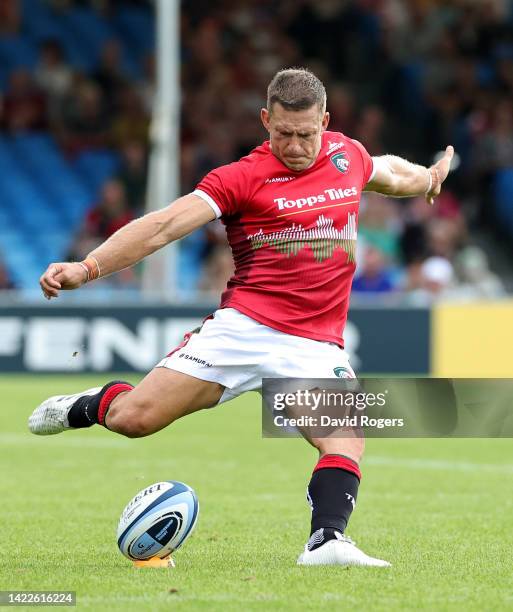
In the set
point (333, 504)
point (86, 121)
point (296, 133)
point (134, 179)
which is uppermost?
point (86, 121)

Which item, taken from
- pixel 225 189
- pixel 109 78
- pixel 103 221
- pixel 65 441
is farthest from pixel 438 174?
pixel 109 78

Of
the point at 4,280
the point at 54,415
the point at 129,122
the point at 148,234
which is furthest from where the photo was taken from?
the point at 129,122

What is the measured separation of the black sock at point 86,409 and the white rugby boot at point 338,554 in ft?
4.19

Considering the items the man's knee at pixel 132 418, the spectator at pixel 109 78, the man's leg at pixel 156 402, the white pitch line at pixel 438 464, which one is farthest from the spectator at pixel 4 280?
the man's knee at pixel 132 418

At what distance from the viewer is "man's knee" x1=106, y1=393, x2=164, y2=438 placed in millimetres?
6543

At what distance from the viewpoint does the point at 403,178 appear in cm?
718

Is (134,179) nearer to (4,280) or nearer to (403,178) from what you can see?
(4,280)

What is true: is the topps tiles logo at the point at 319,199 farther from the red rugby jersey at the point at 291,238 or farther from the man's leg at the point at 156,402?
the man's leg at the point at 156,402

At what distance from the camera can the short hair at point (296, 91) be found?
20.8 ft

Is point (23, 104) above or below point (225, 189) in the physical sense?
above

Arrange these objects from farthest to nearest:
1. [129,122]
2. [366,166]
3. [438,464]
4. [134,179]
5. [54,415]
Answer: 1. [129,122]
2. [134,179]
3. [438,464]
4. [54,415]
5. [366,166]

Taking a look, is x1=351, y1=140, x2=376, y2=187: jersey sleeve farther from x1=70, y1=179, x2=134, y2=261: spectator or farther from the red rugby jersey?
x1=70, y1=179, x2=134, y2=261: spectator

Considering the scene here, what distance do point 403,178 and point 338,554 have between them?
6.45 feet

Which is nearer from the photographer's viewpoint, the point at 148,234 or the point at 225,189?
the point at 148,234
